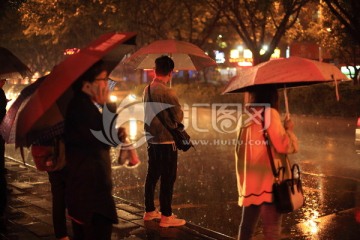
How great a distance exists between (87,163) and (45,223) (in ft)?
9.92

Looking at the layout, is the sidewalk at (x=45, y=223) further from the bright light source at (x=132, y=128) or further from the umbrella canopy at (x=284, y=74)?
the bright light source at (x=132, y=128)

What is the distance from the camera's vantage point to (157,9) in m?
Answer: 28.4

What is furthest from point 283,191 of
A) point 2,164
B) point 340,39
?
point 340,39

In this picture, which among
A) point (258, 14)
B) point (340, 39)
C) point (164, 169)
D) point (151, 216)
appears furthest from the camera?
point (258, 14)

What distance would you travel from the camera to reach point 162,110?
6.26 metres

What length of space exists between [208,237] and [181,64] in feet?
9.39

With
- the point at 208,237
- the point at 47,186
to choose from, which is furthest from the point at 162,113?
the point at 47,186

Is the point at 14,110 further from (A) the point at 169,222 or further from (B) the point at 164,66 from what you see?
(A) the point at 169,222

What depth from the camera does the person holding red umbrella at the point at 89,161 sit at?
4.00 meters

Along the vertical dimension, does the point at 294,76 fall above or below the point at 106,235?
above

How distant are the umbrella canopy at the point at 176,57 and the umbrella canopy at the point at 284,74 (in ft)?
8.14

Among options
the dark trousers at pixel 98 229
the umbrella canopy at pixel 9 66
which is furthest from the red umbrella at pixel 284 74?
the umbrella canopy at pixel 9 66

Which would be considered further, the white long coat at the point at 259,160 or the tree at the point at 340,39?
the tree at the point at 340,39

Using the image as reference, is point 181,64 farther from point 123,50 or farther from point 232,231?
point 123,50
